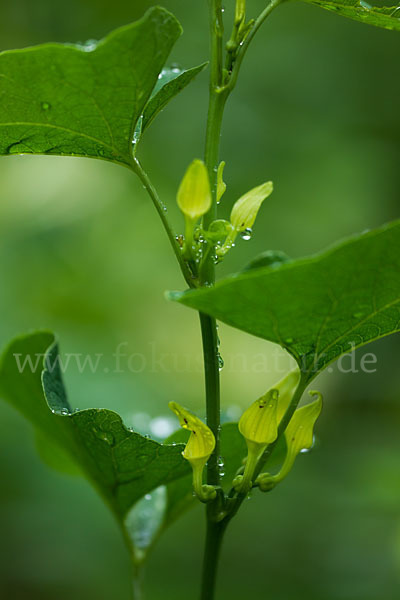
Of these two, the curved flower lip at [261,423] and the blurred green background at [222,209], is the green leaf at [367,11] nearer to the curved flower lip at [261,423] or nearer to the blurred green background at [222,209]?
the curved flower lip at [261,423]

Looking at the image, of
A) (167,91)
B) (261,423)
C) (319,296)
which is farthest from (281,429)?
(167,91)

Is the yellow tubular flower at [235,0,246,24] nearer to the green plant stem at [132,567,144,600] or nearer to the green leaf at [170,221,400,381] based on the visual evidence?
the green leaf at [170,221,400,381]

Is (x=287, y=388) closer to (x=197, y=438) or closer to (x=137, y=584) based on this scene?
(x=197, y=438)

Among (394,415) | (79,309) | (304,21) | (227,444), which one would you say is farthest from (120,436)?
(304,21)

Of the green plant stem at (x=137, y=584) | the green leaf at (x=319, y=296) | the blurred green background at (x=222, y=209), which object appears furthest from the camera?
the blurred green background at (x=222, y=209)

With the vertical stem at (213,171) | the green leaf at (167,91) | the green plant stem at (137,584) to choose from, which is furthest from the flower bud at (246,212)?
the green plant stem at (137,584)

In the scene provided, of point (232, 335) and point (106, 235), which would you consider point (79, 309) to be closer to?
point (106, 235)
